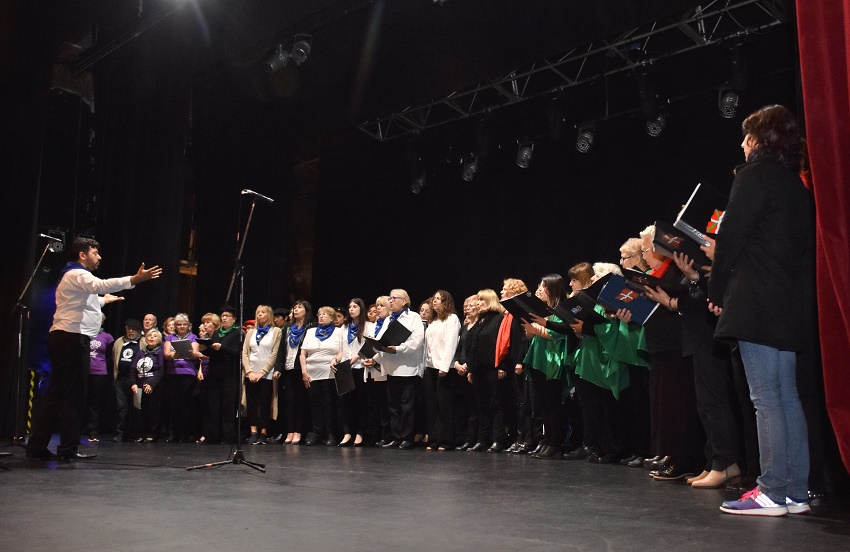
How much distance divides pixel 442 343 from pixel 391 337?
47 centimetres

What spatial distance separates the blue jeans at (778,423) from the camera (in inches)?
110

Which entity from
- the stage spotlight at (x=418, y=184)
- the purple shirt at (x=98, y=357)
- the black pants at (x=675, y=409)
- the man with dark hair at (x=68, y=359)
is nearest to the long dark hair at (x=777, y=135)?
the black pants at (x=675, y=409)

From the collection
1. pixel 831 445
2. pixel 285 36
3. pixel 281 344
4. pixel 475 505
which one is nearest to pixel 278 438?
pixel 281 344

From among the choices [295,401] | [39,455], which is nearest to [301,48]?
[295,401]

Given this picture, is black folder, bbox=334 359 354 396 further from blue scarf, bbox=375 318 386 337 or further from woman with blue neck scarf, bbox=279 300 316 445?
woman with blue neck scarf, bbox=279 300 316 445

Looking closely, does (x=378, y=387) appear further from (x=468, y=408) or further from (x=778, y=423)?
(x=778, y=423)

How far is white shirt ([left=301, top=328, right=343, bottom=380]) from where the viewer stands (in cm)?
Answer: 707

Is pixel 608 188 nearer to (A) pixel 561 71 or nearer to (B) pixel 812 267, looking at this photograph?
(A) pixel 561 71

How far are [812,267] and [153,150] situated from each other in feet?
25.3

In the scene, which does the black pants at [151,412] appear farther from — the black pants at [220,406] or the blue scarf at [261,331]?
the blue scarf at [261,331]

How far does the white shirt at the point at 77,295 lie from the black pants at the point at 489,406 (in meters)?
2.99

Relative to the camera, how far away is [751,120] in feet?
9.79

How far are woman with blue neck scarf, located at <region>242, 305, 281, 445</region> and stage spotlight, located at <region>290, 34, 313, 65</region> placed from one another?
253cm

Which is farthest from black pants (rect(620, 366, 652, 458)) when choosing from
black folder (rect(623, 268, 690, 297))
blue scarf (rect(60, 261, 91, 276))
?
blue scarf (rect(60, 261, 91, 276))
